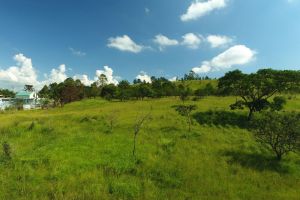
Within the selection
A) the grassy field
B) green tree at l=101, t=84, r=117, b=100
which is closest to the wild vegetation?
the grassy field

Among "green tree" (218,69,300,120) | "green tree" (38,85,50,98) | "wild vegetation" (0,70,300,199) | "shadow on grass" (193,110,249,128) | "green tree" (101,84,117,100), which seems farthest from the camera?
"green tree" (38,85,50,98)

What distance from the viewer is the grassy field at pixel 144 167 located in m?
14.5

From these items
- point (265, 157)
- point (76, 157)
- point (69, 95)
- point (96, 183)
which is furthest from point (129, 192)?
point (69, 95)

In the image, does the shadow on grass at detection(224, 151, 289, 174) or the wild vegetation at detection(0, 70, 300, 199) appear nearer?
the wild vegetation at detection(0, 70, 300, 199)

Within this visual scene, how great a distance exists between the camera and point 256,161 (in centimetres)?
2062

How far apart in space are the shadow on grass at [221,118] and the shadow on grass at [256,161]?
12.6 metres

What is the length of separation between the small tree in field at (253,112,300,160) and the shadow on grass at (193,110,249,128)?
36.3 ft

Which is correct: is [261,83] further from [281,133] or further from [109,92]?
[109,92]

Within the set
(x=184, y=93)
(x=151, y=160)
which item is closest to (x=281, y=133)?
(x=151, y=160)

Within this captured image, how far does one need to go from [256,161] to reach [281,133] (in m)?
3.49

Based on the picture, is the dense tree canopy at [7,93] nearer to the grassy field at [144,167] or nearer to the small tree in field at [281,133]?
the grassy field at [144,167]

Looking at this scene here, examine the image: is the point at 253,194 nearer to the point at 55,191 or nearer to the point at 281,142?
the point at 281,142

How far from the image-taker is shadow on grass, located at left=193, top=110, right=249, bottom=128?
35.4 meters

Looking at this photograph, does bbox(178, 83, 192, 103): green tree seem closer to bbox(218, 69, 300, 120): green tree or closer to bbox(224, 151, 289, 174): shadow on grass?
bbox(218, 69, 300, 120): green tree
